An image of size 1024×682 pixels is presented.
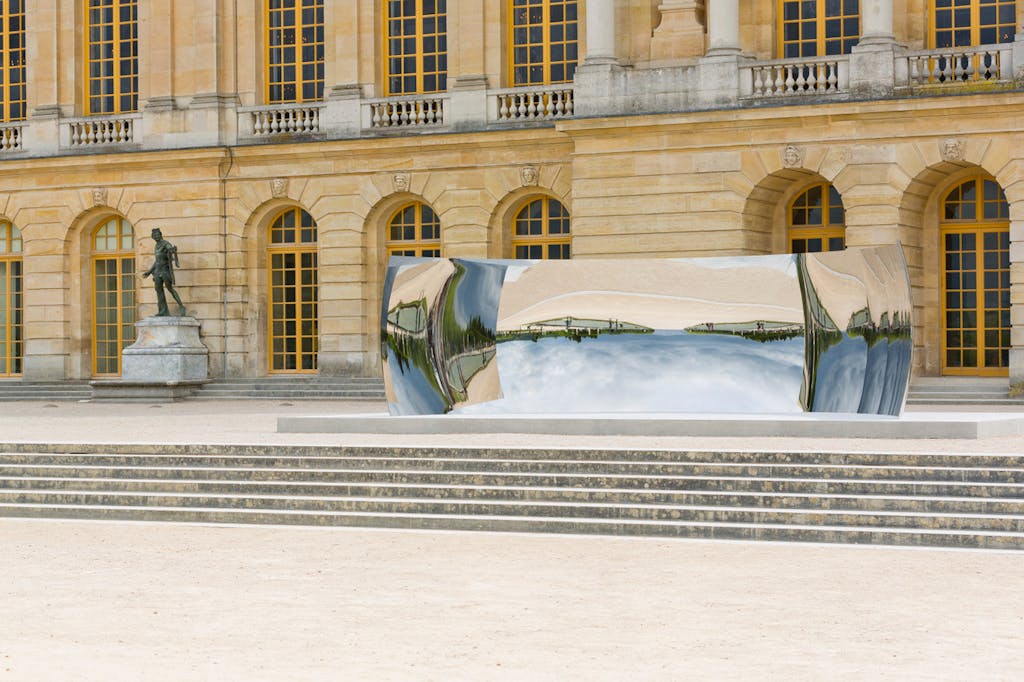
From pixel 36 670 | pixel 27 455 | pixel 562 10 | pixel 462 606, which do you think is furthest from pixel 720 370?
pixel 562 10

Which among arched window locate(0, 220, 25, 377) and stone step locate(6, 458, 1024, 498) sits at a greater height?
arched window locate(0, 220, 25, 377)

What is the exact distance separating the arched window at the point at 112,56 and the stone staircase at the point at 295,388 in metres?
7.83

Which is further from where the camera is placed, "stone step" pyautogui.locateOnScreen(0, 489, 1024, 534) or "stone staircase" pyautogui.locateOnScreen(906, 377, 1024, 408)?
"stone staircase" pyautogui.locateOnScreen(906, 377, 1024, 408)

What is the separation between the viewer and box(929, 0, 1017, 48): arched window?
104 feet

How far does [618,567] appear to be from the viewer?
527 inches

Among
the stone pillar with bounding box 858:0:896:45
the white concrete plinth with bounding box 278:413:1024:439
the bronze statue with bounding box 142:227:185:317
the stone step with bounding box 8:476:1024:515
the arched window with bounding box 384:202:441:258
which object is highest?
the stone pillar with bounding box 858:0:896:45

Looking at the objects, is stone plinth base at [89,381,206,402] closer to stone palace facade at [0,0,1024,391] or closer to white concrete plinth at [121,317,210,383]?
white concrete plinth at [121,317,210,383]

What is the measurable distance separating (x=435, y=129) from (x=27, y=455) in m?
18.2

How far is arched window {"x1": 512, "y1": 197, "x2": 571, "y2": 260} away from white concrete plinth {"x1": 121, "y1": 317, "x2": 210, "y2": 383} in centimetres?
777

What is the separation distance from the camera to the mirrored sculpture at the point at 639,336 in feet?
69.7

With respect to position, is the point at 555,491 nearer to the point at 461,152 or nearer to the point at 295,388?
the point at 461,152

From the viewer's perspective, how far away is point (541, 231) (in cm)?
3641

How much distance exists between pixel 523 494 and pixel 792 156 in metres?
17.1

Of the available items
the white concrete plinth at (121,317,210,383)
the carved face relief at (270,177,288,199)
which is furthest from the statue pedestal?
the carved face relief at (270,177,288,199)
